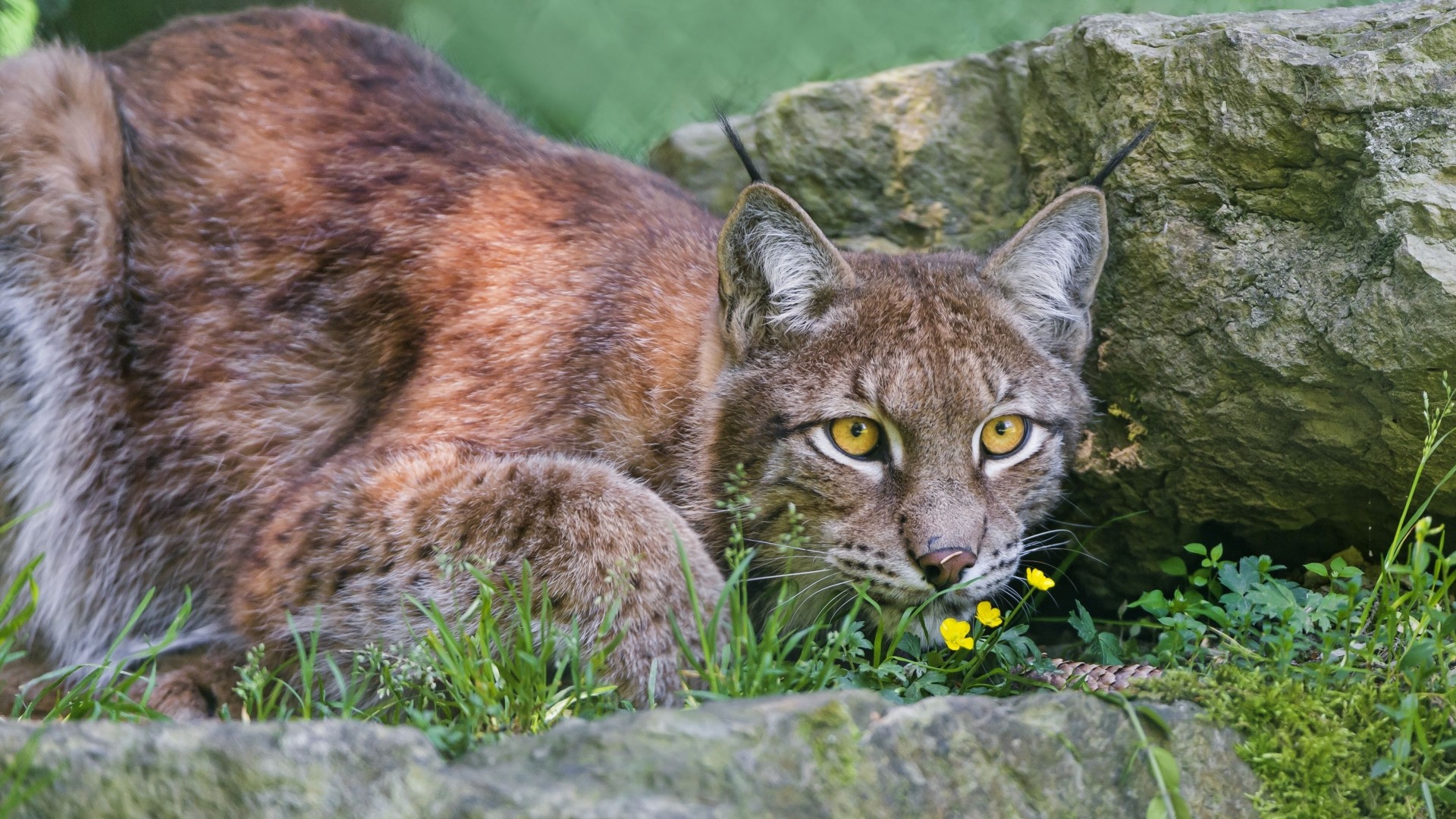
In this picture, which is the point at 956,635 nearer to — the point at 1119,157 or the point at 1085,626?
the point at 1085,626

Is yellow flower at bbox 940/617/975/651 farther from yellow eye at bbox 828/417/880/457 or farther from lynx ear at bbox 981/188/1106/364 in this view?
lynx ear at bbox 981/188/1106/364

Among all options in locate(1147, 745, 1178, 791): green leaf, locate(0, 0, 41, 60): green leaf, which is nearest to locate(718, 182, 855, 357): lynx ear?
locate(1147, 745, 1178, 791): green leaf

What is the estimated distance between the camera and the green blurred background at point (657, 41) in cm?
597

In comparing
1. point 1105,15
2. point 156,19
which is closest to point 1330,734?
point 1105,15

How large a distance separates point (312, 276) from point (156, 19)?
3.14 metres

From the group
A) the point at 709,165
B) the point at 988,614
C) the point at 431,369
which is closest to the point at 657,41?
the point at 709,165

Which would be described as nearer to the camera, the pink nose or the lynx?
the pink nose

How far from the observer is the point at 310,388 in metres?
4.17

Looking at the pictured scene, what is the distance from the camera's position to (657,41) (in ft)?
20.3

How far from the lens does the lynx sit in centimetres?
345

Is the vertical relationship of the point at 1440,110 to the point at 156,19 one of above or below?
above

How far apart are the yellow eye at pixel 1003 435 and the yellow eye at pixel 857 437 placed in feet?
1.08

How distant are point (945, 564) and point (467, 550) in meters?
1.27

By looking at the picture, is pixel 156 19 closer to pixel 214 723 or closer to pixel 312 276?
pixel 312 276
